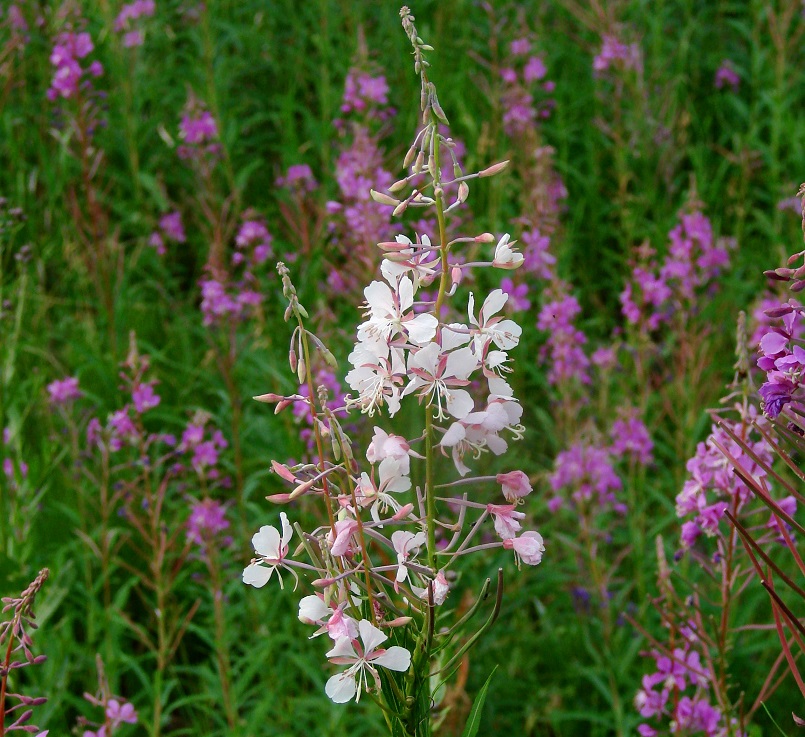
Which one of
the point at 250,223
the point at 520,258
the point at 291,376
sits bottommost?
the point at 291,376

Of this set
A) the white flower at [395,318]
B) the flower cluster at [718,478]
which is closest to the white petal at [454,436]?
the white flower at [395,318]

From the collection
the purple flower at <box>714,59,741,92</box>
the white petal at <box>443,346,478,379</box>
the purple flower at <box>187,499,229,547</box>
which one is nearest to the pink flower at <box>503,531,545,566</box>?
the white petal at <box>443,346,478,379</box>

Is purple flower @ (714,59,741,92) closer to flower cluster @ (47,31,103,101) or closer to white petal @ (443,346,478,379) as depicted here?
flower cluster @ (47,31,103,101)

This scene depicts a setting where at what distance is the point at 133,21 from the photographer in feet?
18.1

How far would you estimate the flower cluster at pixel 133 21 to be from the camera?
5070 mm

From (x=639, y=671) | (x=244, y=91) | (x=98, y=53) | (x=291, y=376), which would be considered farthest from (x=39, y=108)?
(x=639, y=671)

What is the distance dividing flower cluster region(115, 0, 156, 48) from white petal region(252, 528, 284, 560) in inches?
174

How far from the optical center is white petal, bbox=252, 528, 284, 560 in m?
1.21

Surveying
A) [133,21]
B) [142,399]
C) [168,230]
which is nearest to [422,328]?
[142,399]

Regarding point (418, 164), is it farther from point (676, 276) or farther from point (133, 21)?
point (133, 21)

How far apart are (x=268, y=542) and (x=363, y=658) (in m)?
0.19

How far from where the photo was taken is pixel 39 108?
573 centimetres

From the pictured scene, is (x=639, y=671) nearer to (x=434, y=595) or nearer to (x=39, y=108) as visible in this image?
(x=434, y=595)

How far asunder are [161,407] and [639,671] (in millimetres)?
2271
